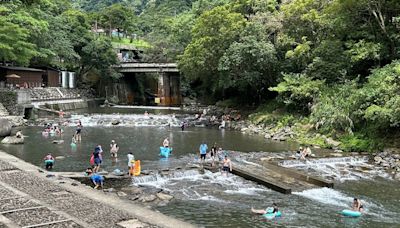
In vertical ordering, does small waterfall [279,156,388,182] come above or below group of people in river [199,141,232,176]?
below

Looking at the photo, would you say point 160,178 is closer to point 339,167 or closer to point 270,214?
point 270,214

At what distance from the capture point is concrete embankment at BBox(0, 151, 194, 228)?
13844 millimetres

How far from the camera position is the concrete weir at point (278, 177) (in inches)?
862

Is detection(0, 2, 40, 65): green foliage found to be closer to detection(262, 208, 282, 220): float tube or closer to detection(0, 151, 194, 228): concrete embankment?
detection(0, 151, 194, 228): concrete embankment

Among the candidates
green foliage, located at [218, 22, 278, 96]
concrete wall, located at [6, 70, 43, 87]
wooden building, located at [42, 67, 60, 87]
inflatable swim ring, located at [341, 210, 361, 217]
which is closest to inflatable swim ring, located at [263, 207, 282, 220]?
inflatable swim ring, located at [341, 210, 361, 217]

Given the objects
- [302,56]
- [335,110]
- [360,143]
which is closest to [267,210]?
[360,143]

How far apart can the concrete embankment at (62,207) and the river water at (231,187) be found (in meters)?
2.53

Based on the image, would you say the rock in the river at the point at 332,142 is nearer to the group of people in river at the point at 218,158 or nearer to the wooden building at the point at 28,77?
the group of people in river at the point at 218,158

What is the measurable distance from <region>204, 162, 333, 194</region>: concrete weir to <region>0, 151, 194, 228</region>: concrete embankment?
28.0ft

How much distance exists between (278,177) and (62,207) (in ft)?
43.0

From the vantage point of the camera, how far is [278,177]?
78.1 ft

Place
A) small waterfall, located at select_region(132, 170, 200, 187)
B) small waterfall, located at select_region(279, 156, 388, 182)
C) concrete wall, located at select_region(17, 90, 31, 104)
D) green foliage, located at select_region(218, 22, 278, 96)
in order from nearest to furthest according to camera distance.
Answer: small waterfall, located at select_region(132, 170, 200, 187) → small waterfall, located at select_region(279, 156, 388, 182) → green foliage, located at select_region(218, 22, 278, 96) → concrete wall, located at select_region(17, 90, 31, 104)

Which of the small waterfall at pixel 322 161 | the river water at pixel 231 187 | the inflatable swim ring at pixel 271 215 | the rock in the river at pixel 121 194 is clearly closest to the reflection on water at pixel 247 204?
the river water at pixel 231 187

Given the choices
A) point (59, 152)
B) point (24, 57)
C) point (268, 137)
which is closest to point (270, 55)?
point (268, 137)
